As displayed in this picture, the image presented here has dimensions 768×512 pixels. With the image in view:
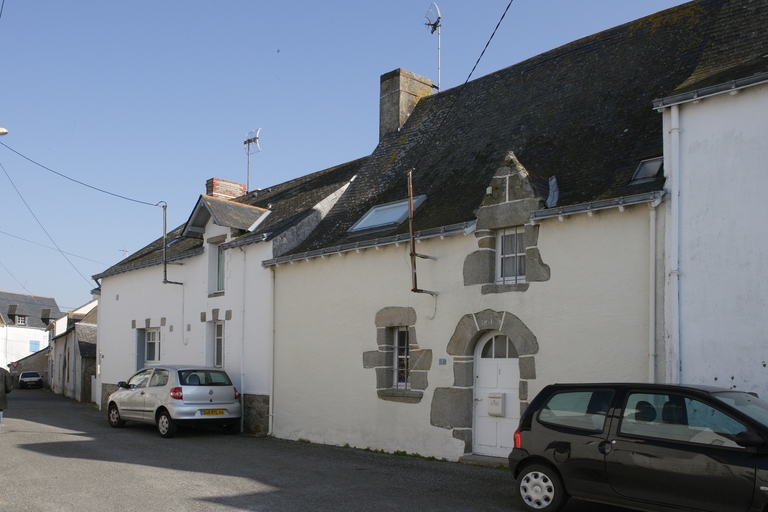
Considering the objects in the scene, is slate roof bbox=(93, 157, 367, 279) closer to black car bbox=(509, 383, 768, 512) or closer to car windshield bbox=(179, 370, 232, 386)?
car windshield bbox=(179, 370, 232, 386)

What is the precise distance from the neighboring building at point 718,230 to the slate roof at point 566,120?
18.3 inches

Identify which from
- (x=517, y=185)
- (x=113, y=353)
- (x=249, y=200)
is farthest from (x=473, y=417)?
(x=113, y=353)

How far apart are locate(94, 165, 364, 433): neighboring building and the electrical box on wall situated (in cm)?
594

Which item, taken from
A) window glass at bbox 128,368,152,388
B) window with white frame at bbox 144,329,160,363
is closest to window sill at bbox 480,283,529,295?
window glass at bbox 128,368,152,388

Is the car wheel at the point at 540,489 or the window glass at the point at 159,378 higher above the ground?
the window glass at the point at 159,378

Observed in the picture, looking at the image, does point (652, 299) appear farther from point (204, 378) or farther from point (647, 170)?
point (204, 378)

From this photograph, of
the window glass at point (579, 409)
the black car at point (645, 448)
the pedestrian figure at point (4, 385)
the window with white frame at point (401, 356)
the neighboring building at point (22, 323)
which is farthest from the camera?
the neighboring building at point (22, 323)

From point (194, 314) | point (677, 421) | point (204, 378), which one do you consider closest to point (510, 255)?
point (677, 421)

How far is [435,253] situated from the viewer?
12109mm

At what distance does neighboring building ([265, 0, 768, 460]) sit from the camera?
31.0ft

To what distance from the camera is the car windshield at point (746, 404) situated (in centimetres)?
652

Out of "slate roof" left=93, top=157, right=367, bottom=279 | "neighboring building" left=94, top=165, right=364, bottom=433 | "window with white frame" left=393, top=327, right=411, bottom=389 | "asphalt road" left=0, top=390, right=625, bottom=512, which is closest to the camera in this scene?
"asphalt road" left=0, top=390, right=625, bottom=512

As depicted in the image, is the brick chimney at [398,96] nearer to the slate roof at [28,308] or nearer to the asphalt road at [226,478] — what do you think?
the asphalt road at [226,478]

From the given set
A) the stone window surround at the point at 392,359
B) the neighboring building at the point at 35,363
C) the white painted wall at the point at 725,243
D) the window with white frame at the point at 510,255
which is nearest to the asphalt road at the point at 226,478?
the stone window surround at the point at 392,359
